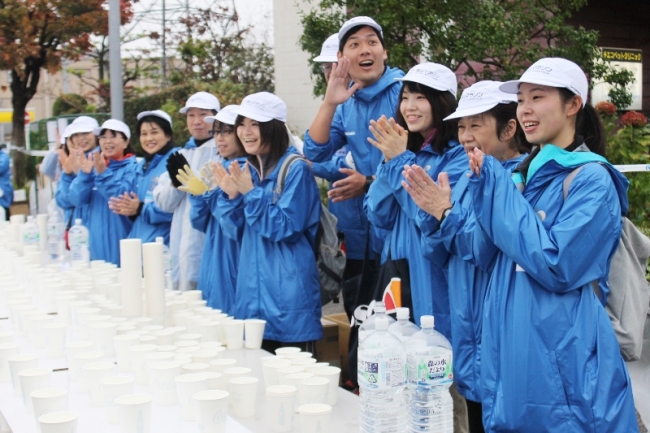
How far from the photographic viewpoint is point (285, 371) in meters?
2.50

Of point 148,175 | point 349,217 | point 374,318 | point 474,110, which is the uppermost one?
point 474,110

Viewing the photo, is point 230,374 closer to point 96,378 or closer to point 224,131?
point 96,378

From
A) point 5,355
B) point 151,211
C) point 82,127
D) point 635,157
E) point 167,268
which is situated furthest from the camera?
point 82,127

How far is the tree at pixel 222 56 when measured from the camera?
693 inches

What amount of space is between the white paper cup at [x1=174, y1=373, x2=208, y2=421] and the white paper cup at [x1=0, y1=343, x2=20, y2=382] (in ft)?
2.70

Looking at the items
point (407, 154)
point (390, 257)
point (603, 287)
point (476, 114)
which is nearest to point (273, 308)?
point (390, 257)

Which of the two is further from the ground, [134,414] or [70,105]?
[70,105]

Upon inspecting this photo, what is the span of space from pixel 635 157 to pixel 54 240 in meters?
4.74

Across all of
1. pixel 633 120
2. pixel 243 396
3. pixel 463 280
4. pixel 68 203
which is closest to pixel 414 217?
pixel 463 280

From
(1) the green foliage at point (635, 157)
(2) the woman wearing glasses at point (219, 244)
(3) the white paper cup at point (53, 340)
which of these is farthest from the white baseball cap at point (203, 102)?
(1) the green foliage at point (635, 157)

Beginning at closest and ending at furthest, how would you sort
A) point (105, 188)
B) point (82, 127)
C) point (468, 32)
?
1. point (105, 188)
2. point (82, 127)
3. point (468, 32)

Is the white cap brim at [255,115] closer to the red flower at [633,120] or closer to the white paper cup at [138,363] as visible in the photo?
the white paper cup at [138,363]

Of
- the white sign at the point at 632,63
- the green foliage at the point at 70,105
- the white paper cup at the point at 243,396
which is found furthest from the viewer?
the green foliage at the point at 70,105

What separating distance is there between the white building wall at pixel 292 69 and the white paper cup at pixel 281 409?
39.3 feet
